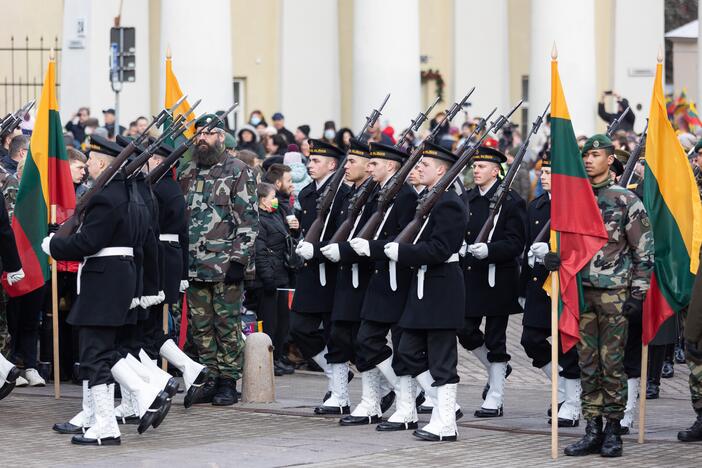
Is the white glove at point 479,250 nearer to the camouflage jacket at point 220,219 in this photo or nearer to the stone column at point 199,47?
the camouflage jacket at point 220,219

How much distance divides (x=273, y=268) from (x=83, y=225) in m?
4.13

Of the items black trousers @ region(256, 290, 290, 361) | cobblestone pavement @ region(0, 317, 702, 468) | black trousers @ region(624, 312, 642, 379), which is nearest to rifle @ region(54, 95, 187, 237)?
cobblestone pavement @ region(0, 317, 702, 468)

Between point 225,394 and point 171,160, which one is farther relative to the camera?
point 225,394

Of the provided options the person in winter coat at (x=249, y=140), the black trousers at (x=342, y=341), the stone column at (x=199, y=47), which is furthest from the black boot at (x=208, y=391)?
the stone column at (x=199, y=47)

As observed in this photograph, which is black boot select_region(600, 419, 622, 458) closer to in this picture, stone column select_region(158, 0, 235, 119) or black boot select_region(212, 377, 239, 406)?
black boot select_region(212, 377, 239, 406)

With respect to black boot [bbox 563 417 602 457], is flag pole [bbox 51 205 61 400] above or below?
above

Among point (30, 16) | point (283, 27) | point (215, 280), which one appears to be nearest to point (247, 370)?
point (215, 280)

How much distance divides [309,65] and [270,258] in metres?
17.6

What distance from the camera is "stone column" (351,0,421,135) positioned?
27594 millimetres

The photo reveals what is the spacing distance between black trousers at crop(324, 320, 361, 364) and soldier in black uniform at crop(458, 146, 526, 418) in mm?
805

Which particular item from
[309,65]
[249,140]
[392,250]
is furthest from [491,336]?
[309,65]

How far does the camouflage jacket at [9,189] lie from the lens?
45.8 ft

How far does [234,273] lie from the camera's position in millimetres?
A: 13047

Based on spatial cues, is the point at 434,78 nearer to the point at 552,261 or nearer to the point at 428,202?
the point at 428,202
